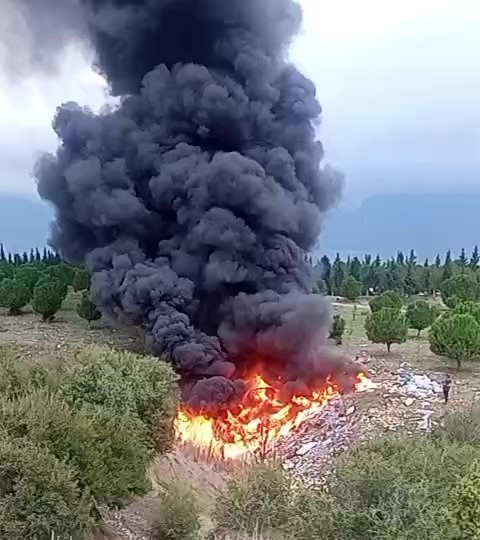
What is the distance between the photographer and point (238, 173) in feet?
109

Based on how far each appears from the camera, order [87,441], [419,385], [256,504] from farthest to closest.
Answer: [419,385] < [256,504] < [87,441]

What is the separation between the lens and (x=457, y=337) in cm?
3494

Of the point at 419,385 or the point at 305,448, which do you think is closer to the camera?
the point at 305,448

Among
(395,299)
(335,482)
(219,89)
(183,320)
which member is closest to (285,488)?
(335,482)

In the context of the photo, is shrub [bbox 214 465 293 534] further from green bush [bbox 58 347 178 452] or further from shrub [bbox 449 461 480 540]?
shrub [bbox 449 461 480 540]

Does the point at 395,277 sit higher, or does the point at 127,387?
the point at 395,277

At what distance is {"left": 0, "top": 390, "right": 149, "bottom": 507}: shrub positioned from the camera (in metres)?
17.9

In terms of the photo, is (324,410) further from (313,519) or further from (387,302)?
(387,302)

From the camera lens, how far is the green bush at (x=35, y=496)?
16.2 metres

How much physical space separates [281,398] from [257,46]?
16105 millimetres

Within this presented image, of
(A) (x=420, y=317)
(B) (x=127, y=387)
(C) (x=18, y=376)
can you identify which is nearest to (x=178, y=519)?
(B) (x=127, y=387)

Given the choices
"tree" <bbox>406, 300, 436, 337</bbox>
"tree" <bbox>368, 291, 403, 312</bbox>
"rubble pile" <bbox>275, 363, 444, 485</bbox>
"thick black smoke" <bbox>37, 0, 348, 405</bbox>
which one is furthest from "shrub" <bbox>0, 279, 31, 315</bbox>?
"tree" <bbox>406, 300, 436, 337</bbox>

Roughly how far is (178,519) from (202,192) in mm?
15436

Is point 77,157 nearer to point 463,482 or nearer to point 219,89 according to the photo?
point 219,89
